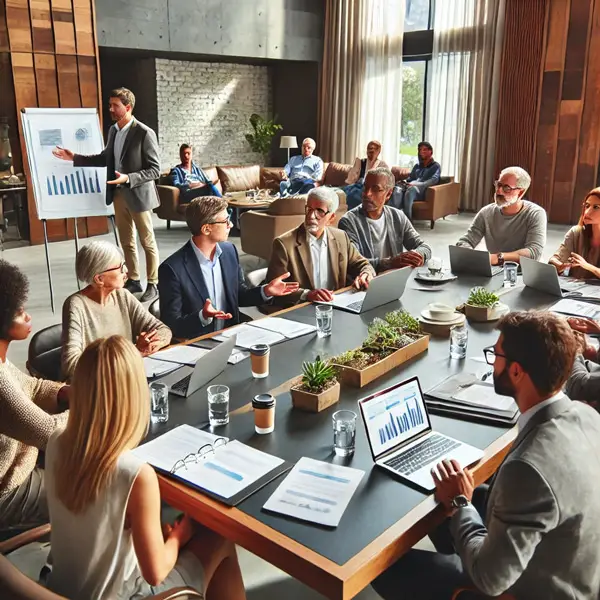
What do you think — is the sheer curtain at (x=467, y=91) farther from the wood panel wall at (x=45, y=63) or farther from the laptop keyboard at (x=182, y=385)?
the laptop keyboard at (x=182, y=385)

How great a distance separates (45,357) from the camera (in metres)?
2.84

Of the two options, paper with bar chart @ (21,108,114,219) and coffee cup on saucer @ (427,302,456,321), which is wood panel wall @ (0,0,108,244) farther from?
coffee cup on saucer @ (427,302,456,321)

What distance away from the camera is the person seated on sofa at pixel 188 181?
9.43 metres

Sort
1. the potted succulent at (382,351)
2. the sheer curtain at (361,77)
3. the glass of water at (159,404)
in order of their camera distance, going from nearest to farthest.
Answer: the glass of water at (159,404), the potted succulent at (382,351), the sheer curtain at (361,77)

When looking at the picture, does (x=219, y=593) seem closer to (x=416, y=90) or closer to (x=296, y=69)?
(x=416, y=90)

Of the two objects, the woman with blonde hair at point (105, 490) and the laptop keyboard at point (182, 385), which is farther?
the laptop keyboard at point (182, 385)

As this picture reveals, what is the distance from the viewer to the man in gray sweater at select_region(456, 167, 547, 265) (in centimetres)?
446

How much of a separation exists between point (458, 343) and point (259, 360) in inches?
32.3

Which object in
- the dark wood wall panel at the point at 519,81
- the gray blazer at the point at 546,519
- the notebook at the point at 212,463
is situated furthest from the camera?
the dark wood wall panel at the point at 519,81

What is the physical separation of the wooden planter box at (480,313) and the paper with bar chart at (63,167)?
398 centimetres

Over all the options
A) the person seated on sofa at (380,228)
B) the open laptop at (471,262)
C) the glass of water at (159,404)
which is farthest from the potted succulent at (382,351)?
the person seated on sofa at (380,228)

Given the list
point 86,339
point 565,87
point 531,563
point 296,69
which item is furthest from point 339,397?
point 296,69

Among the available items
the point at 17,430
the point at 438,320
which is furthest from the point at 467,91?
the point at 17,430

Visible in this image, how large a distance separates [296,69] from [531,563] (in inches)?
492
